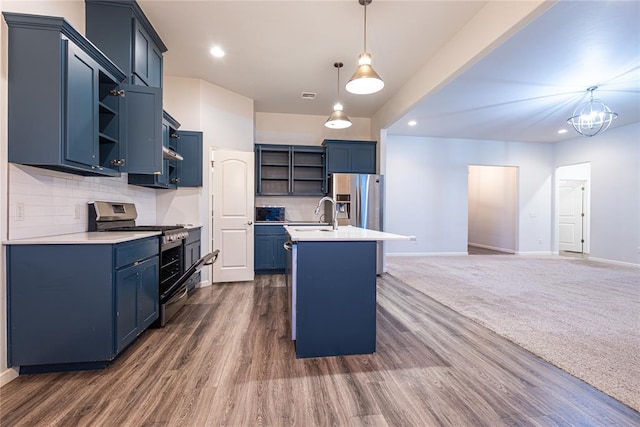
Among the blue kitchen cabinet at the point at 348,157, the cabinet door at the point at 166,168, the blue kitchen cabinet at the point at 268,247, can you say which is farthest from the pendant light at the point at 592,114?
the cabinet door at the point at 166,168

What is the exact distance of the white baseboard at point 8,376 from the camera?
1.82m

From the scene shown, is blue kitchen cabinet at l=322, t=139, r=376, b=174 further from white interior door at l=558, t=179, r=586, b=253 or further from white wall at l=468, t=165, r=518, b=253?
white interior door at l=558, t=179, r=586, b=253

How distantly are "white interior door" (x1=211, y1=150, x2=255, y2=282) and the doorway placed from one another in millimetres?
8436

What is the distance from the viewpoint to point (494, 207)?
831 centimetres

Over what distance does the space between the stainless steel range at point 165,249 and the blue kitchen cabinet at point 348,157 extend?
309 centimetres

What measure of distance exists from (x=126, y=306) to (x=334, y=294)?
1.61 metres

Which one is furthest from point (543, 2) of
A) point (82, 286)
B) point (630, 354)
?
point (82, 286)

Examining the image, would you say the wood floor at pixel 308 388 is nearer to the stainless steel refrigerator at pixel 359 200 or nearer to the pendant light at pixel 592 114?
the stainless steel refrigerator at pixel 359 200

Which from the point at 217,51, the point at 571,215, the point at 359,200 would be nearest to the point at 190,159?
the point at 217,51

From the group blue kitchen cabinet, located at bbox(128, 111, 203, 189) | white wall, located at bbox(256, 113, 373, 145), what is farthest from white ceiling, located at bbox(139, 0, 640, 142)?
blue kitchen cabinet, located at bbox(128, 111, 203, 189)

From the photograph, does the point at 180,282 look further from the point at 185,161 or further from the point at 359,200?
the point at 359,200

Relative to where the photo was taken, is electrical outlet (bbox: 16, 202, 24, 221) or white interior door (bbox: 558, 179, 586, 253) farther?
white interior door (bbox: 558, 179, 586, 253)

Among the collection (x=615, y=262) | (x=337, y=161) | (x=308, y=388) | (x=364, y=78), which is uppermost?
(x=364, y=78)

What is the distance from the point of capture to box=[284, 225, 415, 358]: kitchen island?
223 cm
